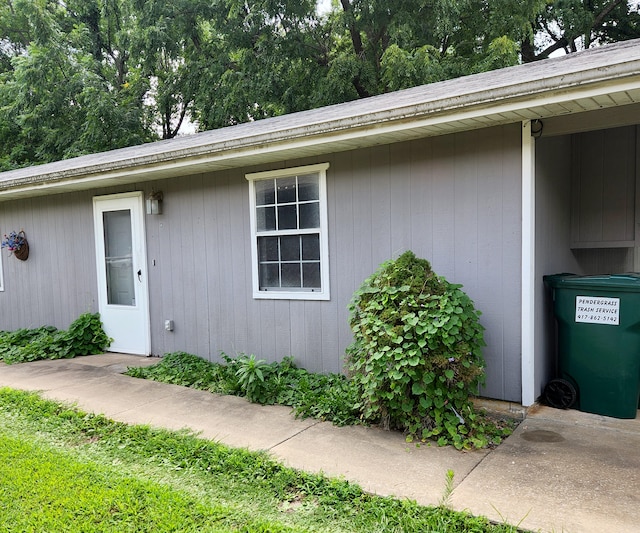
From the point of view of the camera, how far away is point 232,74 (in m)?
12.8

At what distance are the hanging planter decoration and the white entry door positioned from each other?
1.71 meters

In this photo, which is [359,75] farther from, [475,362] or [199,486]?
[199,486]

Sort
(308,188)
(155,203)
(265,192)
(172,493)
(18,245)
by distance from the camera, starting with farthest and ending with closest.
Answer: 1. (18,245)
2. (155,203)
3. (265,192)
4. (308,188)
5. (172,493)

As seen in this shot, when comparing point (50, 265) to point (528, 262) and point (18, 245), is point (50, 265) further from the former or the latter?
point (528, 262)

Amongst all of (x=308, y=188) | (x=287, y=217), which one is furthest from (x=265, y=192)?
(x=308, y=188)

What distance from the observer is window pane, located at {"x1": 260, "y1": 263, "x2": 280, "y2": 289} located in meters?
5.04

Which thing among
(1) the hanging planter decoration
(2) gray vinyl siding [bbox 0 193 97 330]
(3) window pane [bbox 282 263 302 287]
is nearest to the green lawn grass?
(3) window pane [bbox 282 263 302 287]

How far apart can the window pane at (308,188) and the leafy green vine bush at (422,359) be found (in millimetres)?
1487

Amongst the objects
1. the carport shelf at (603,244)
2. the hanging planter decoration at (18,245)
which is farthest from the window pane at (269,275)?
the hanging planter decoration at (18,245)

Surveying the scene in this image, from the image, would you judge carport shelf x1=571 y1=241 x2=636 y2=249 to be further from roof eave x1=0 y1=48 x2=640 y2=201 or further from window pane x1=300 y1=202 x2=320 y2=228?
window pane x1=300 y1=202 x2=320 y2=228

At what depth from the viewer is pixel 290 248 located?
4922 millimetres

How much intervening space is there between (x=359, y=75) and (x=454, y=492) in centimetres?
1110

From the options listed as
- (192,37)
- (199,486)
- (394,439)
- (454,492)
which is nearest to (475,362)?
(394,439)

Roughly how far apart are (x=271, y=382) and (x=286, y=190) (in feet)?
6.30
